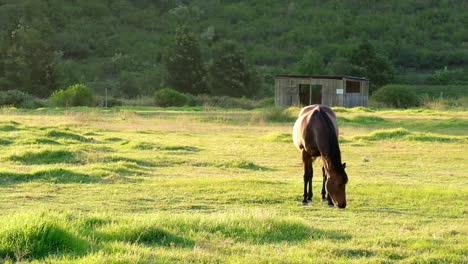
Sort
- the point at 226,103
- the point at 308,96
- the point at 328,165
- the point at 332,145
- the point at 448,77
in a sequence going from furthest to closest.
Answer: the point at 448,77, the point at 308,96, the point at 226,103, the point at 332,145, the point at 328,165

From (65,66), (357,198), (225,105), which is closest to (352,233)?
(357,198)

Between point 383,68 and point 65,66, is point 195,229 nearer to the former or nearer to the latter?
point 383,68

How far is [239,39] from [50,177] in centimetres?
10320

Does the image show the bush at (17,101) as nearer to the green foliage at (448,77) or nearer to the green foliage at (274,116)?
the green foliage at (274,116)

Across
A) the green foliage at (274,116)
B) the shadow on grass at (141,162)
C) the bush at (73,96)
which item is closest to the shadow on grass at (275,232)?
the shadow on grass at (141,162)

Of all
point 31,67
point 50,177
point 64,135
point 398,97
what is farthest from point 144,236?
point 31,67

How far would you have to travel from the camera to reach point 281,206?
11.3 m

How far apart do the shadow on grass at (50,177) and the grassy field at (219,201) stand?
1.2 inches

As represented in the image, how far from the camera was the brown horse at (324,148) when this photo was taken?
10.3m

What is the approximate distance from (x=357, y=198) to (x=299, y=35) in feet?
339

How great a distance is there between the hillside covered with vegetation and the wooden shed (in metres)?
14.0

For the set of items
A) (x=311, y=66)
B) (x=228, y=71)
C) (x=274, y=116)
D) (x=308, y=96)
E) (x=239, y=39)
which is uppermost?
(x=239, y=39)

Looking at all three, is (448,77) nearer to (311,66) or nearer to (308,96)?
(311,66)

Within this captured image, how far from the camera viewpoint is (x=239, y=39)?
378ft
